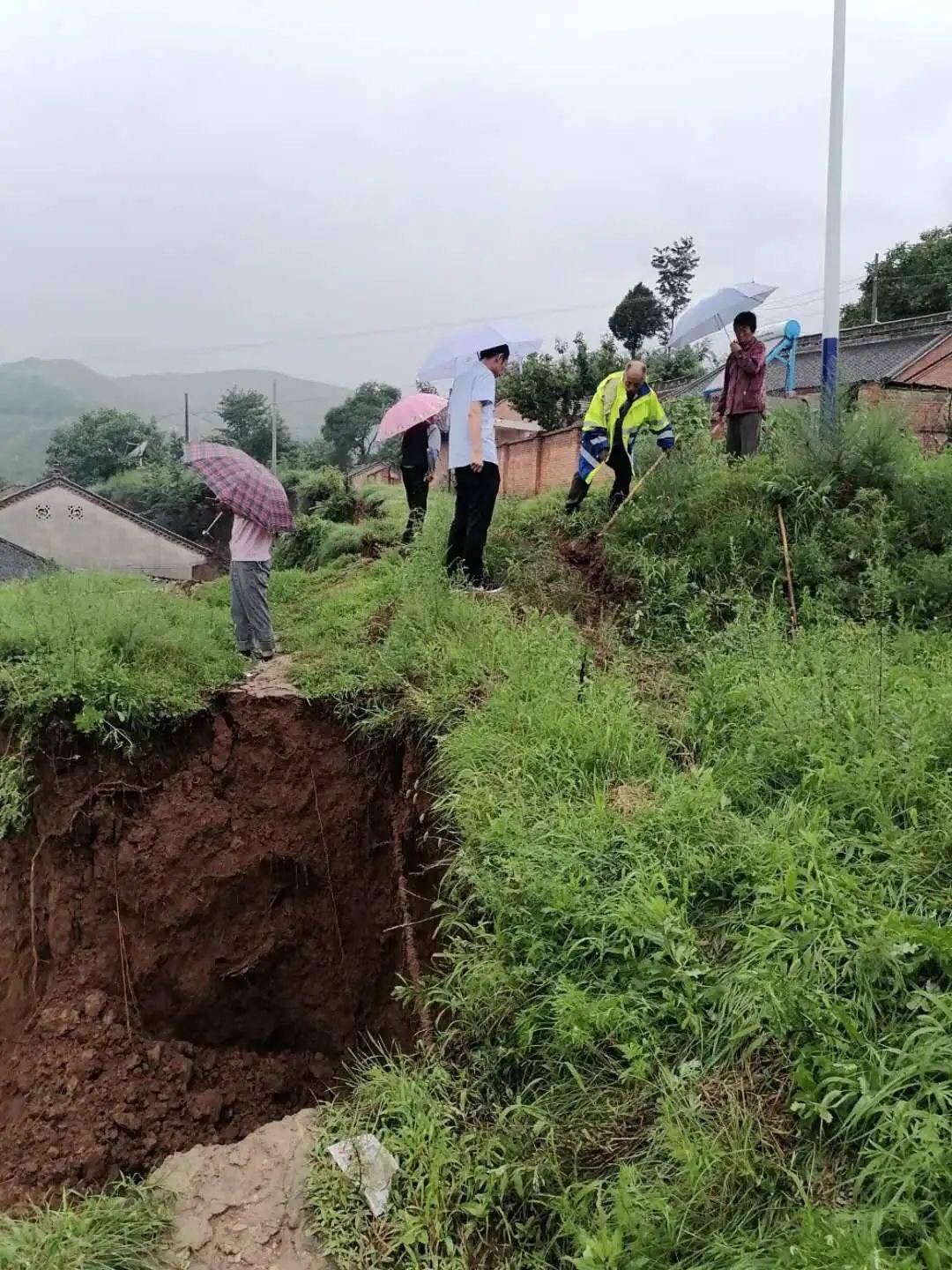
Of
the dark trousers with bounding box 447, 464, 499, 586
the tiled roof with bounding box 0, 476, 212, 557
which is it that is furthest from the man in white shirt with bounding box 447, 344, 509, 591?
the tiled roof with bounding box 0, 476, 212, 557

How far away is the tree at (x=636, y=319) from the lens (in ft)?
90.6

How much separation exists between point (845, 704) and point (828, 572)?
220 centimetres

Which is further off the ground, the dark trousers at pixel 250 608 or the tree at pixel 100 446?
the tree at pixel 100 446

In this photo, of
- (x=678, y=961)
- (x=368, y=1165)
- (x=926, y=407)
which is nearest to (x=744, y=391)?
(x=926, y=407)

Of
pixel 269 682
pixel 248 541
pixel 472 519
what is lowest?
pixel 269 682

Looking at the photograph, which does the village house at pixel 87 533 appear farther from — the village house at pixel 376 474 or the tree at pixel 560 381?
the tree at pixel 560 381

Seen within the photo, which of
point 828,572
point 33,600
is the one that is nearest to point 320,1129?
point 828,572

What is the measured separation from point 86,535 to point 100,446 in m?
18.6

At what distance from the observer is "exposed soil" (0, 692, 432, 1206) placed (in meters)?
4.22

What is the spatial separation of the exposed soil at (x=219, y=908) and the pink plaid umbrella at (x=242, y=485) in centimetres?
142

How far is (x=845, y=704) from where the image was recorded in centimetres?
334

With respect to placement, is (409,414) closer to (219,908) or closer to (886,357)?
(219,908)

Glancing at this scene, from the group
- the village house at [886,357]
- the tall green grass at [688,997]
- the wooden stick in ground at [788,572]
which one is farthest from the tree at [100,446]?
the tall green grass at [688,997]

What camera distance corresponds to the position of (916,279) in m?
29.2
